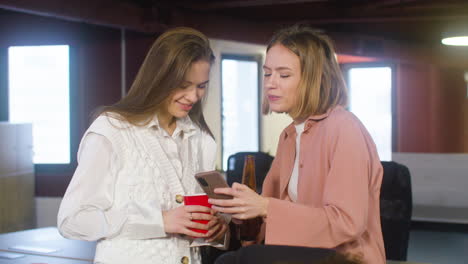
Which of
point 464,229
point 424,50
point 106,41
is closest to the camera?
point 464,229

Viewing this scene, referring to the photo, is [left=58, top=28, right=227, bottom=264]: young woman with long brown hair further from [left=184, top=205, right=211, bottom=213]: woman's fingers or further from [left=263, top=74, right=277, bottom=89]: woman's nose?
[left=263, top=74, right=277, bottom=89]: woman's nose

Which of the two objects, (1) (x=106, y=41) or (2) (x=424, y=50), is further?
(2) (x=424, y=50)

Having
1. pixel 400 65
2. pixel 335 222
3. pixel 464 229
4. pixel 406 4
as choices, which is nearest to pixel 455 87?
pixel 400 65

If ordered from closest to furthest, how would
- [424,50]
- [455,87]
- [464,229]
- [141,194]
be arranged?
[141,194] → [464,229] → [424,50] → [455,87]

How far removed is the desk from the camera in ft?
8.25

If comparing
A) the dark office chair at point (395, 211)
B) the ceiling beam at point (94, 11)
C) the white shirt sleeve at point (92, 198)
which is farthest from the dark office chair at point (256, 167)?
the white shirt sleeve at point (92, 198)

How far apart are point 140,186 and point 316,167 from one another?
1.62 ft

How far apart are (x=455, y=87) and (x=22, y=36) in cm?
726

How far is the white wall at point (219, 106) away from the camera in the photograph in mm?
7645

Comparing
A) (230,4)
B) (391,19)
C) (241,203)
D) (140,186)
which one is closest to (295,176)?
(241,203)

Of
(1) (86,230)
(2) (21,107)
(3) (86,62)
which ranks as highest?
(3) (86,62)

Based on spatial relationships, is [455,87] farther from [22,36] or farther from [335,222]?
[335,222]

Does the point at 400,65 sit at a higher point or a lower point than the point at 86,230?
higher

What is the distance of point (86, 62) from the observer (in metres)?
6.44
